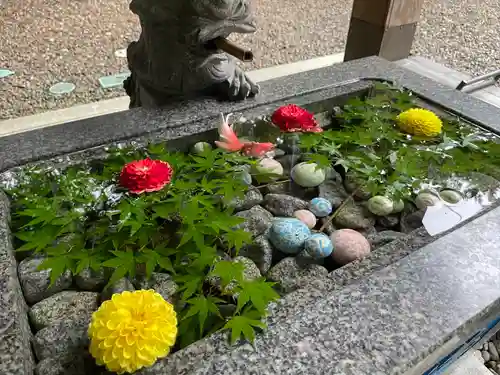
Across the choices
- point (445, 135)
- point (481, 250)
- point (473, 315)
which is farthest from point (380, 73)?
point (473, 315)

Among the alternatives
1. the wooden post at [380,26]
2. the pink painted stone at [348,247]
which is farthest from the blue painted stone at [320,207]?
the wooden post at [380,26]

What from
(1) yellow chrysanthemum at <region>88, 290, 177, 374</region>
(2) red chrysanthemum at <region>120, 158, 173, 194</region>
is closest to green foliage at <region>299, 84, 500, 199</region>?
(2) red chrysanthemum at <region>120, 158, 173, 194</region>

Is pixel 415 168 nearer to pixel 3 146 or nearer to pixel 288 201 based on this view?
pixel 288 201

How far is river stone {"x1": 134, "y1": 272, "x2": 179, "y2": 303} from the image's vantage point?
3.33ft

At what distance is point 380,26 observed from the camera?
2783 millimetres

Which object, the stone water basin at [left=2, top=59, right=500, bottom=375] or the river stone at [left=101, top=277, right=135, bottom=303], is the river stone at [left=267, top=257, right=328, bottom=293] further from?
the river stone at [left=101, top=277, right=135, bottom=303]

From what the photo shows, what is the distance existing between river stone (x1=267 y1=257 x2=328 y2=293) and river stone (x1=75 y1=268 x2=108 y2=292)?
35cm

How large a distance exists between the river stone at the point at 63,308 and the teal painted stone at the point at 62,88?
204 cm

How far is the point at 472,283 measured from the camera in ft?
3.34

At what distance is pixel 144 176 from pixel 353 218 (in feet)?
1.77

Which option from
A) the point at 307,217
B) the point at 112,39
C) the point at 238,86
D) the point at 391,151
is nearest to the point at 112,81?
the point at 112,39

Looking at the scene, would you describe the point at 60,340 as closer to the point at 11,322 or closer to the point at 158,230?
the point at 11,322

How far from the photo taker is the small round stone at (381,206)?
1.29 meters

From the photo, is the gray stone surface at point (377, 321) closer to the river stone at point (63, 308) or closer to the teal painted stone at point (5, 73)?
the river stone at point (63, 308)
